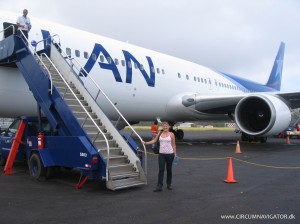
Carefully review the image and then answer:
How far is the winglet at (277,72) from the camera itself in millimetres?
27250

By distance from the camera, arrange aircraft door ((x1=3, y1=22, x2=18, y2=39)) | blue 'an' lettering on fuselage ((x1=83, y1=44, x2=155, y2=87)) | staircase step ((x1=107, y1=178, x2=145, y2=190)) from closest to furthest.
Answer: staircase step ((x1=107, y1=178, x2=145, y2=190)) → aircraft door ((x1=3, y1=22, x2=18, y2=39)) → blue 'an' lettering on fuselage ((x1=83, y1=44, x2=155, y2=87))

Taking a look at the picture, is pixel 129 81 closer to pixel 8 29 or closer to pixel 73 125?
pixel 8 29

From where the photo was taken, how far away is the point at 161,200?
5168 millimetres

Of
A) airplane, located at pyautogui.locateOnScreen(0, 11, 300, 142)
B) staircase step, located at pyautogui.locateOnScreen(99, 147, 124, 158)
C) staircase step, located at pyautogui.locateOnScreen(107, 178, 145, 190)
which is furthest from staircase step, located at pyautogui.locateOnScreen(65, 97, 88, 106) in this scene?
staircase step, located at pyautogui.locateOnScreen(107, 178, 145, 190)

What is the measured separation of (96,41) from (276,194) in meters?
7.50

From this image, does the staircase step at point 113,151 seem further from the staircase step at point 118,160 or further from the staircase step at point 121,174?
the staircase step at point 121,174

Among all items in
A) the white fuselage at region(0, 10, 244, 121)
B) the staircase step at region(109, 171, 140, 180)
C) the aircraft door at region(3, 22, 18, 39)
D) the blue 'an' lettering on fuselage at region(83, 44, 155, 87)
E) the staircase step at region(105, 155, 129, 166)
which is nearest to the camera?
the staircase step at region(109, 171, 140, 180)

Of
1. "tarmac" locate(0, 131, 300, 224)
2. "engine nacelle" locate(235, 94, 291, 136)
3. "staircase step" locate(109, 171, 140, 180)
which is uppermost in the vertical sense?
"engine nacelle" locate(235, 94, 291, 136)

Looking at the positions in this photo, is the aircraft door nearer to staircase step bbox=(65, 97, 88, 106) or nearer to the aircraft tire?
staircase step bbox=(65, 97, 88, 106)

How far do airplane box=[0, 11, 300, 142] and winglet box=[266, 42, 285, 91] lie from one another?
35.0 feet

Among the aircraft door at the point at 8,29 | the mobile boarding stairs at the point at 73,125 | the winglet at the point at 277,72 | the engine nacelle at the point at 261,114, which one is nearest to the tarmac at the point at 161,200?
the mobile boarding stairs at the point at 73,125

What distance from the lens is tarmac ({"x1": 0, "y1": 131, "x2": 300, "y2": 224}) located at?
4223 millimetres

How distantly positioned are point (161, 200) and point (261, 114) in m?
9.89

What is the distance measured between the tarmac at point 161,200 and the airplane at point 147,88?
2.44 metres
